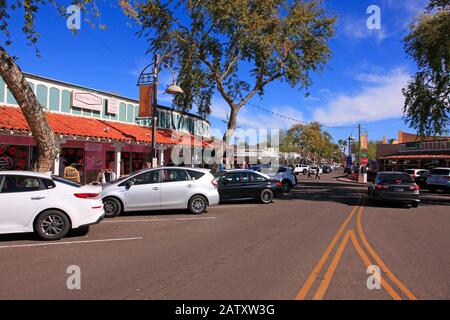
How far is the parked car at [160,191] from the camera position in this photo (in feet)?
42.4

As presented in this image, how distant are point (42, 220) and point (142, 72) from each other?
14.7 metres

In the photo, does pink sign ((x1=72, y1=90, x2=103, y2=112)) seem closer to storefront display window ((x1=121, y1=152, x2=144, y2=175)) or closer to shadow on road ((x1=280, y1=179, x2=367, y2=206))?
storefront display window ((x1=121, y1=152, x2=144, y2=175))

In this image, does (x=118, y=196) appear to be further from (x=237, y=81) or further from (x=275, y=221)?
(x=237, y=81)

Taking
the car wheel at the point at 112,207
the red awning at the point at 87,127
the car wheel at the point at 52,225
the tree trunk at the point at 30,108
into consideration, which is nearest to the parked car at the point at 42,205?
the car wheel at the point at 52,225

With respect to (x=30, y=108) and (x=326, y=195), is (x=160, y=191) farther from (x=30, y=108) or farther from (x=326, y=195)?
(x=326, y=195)

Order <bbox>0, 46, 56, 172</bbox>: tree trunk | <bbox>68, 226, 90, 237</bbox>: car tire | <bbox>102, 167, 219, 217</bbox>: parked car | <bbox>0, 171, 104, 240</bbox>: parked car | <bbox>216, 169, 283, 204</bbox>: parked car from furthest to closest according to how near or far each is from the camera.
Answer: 1. <bbox>216, 169, 283, 204</bbox>: parked car
2. <bbox>102, 167, 219, 217</bbox>: parked car
3. <bbox>0, 46, 56, 172</bbox>: tree trunk
4. <bbox>68, 226, 90, 237</bbox>: car tire
5. <bbox>0, 171, 104, 240</bbox>: parked car

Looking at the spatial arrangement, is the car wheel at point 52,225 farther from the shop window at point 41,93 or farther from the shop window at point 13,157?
the shop window at point 41,93

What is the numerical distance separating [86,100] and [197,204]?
10.5 meters

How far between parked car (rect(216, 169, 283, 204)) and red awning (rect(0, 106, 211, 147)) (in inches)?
239

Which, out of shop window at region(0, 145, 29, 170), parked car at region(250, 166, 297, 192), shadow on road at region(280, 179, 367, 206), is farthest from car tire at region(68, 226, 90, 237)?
parked car at region(250, 166, 297, 192)

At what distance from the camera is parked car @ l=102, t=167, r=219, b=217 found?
12.9 m

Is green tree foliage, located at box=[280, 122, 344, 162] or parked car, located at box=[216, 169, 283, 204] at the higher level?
green tree foliage, located at box=[280, 122, 344, 162]

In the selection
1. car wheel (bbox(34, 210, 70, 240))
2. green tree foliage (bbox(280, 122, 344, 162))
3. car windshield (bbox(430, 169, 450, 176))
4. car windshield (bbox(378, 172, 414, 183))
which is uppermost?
green tree foliage (bbox(280, 122, 344, 162))
